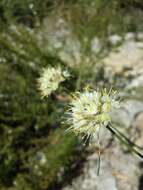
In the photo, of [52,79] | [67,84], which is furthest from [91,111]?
[67,84]

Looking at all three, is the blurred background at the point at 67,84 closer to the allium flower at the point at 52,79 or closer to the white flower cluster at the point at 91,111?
the allium flower at the point at 52,79

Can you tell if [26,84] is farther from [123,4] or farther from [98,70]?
[123,4]

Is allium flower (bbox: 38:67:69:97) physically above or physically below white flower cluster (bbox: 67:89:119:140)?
above

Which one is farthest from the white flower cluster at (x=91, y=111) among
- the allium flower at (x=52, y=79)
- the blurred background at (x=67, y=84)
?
the blurred background at (x=67, y=84)

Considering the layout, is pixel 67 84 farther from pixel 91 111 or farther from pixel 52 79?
pixel 91 111

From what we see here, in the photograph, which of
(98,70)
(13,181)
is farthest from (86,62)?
(13,181)

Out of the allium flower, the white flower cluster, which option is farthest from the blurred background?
the white flower cluster

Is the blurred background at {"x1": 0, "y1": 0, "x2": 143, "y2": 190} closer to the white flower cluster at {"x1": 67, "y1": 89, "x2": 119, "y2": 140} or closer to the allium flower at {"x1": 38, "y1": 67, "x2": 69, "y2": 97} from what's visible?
the allium flower at {"x1": 38, "y1": 67, "x2": 69, "y2": 97}
